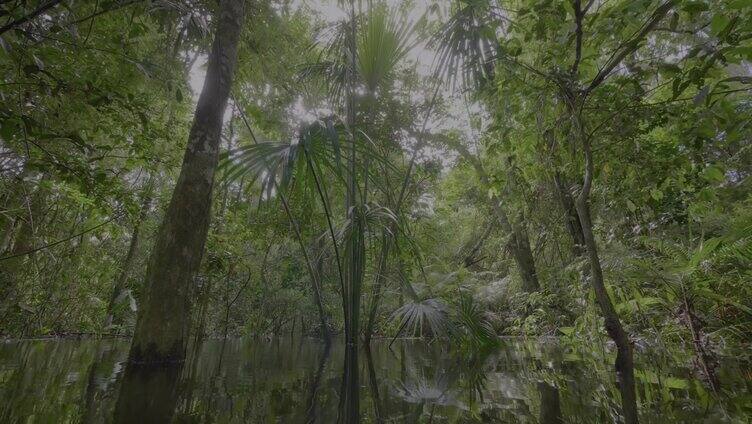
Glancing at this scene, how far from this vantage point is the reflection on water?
1354mm

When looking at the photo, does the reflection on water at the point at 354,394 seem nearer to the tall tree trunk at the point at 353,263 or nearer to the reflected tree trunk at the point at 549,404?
the reflected tree trunk at the point at 549,404

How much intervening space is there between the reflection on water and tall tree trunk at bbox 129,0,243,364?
222 millimetres

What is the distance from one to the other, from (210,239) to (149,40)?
90.6 inches

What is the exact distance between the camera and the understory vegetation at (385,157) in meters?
2.01

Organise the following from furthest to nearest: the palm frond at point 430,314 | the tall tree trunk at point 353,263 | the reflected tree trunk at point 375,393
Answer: the palm frond at point 430,314
the tall tree trunk at point 353,263
the reflected tree trunk at point 375,393

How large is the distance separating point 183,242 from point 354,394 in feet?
4.70

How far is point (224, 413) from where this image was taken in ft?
4.58

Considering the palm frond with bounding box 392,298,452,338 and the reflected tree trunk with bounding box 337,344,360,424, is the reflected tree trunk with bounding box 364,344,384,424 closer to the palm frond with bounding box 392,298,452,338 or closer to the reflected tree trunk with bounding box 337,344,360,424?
the reflected tree trunk with bounding box 337,344,360,424

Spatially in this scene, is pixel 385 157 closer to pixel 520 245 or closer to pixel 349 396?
pixel 349 396

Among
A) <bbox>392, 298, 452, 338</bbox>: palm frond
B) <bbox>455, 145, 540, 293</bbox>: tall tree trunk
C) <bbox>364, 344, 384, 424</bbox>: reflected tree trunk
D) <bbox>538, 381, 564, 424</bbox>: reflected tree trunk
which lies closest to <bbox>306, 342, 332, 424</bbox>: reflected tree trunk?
<bbox>364, 344, 384, 424</bbox>: reflected tree trunk

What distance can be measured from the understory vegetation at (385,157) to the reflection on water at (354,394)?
0.68 feet

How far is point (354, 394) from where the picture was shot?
1.80 m

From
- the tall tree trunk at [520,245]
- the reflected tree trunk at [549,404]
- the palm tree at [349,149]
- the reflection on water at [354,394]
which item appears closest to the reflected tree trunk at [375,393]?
the reflection on water at [354,394]

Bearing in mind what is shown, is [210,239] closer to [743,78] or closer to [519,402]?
[519,402]
